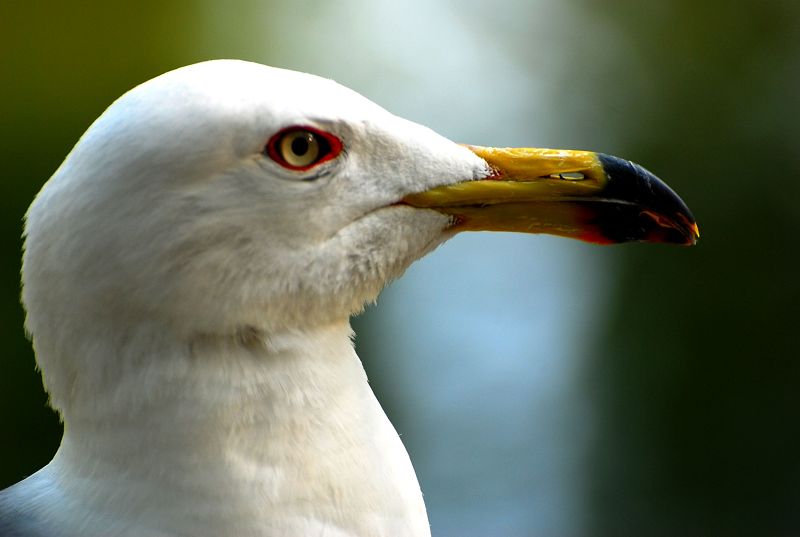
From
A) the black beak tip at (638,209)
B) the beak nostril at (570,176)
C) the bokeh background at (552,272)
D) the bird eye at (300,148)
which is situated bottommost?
the black beak tip at (638,209)

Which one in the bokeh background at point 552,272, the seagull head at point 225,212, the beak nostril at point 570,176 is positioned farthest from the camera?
the bokeh background at point 552,272

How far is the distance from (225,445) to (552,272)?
232 cm

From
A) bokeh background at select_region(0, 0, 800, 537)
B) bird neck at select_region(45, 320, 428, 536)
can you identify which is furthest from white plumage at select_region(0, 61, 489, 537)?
bokeh background at select_region(0, 0, 800, 537)

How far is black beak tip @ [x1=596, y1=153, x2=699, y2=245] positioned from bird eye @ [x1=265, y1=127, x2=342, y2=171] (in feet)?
0.72

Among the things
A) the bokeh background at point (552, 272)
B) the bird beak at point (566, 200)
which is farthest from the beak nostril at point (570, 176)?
the bokeh background at point (552, 272)

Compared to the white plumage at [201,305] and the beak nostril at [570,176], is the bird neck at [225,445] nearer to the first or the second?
the white plumage at [201,305]

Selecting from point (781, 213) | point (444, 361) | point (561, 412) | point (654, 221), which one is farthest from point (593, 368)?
point (654, 221)

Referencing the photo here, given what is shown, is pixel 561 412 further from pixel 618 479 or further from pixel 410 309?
pixel 410 309

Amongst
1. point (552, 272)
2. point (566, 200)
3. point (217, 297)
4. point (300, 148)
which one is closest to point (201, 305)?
point (217, 297)

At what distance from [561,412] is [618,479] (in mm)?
228

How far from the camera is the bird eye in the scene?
2.40ft

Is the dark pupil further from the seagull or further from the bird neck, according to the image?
the bird neck

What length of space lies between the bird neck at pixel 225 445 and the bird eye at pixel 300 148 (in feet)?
0.39

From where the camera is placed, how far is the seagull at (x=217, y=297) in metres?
0.71
